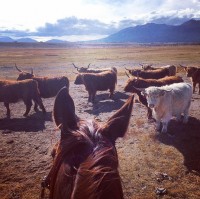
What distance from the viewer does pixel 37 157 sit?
7074mm

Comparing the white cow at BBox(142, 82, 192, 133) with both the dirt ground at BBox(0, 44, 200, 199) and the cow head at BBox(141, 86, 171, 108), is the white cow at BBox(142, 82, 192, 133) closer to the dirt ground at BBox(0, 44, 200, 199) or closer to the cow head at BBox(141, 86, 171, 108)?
the cow head at BBox(141, 86, 171, 108)

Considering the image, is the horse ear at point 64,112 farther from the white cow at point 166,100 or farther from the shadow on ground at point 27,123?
the shadow on ground at point 27,123

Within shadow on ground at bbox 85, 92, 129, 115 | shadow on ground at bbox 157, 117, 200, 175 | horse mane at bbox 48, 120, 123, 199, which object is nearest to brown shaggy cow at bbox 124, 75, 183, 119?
shadow on ground at bbox 85, 92, 129, 115

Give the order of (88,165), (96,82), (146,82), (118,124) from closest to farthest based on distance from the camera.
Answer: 1. (88,165)
2. (118,124)
3. (146,82)
4. (96,82)

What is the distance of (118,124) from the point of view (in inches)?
69.7

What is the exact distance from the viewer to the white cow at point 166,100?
26.9 feet

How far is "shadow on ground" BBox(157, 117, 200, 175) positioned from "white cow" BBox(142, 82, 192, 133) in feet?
1.60

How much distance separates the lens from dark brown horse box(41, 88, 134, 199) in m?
1.14

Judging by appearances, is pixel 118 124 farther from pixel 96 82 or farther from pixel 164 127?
pixel 96 82

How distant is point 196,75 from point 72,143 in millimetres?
14663

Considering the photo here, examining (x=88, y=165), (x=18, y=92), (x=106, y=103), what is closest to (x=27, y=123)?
(x=18, y=92)

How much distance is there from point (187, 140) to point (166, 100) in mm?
1427

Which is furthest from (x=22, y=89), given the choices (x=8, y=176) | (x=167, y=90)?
(x=167, y=90)

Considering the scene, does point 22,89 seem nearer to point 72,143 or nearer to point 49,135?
point 49,135
